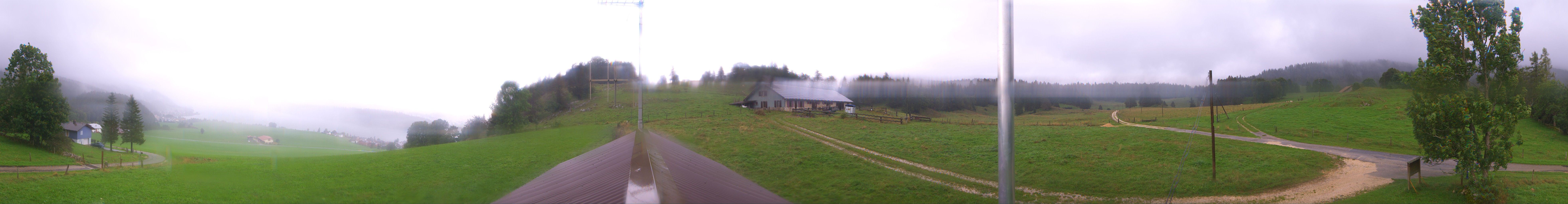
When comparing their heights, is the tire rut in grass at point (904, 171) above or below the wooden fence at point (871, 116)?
below

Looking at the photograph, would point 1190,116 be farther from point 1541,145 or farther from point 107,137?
point 107,137

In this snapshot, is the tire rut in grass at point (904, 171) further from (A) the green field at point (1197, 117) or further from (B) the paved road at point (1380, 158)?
(A) the green field at point (1197, 117)

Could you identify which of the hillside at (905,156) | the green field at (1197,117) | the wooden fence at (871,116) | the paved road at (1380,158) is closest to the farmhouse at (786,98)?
the wooden fence at (871,116)

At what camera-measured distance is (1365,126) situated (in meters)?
28.1

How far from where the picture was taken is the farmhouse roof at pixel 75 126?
88.3 ft

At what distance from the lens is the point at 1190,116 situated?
1212 inches

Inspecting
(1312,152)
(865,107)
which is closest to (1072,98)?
(1312,152)

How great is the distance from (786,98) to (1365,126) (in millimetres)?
34558

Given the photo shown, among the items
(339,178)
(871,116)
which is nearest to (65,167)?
(339,178)

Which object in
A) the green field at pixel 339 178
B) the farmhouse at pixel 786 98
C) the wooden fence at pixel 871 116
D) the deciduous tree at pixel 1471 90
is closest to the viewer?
the deciduous tree at pixel 1471 90

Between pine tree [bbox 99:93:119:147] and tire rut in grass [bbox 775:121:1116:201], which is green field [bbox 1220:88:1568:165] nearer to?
tire rut in grass [bbox 775:121:1116:201]

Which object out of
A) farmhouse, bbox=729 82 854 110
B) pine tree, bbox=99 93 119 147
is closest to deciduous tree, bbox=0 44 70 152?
pine tree, bbox=99 93 119 147

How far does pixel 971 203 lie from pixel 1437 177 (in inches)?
582

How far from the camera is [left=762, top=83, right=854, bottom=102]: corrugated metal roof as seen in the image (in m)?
16.5
